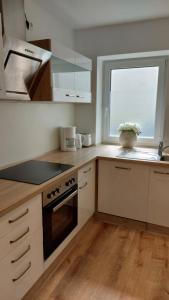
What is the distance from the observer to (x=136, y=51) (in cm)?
261

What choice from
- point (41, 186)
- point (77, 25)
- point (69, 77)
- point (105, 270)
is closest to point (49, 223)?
point (41, 186)

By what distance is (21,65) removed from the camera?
1.61 metres

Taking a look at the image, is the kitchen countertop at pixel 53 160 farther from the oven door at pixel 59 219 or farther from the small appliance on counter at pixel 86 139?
the oven door at pixel 59 219

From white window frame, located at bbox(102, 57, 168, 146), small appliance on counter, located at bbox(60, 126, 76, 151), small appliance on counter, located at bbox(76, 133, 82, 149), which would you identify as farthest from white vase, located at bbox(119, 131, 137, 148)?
small appliance on counter, located at bbox(60, 126, 76, 151)

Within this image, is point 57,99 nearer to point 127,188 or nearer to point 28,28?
point 28,28

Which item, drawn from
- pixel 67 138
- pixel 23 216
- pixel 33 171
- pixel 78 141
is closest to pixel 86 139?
pixel 78 141

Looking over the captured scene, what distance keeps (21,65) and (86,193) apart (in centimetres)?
135

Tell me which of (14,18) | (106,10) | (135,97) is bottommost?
(135,97)

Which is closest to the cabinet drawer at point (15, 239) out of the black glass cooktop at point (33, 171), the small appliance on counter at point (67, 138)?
the black glass cooktop at point (33, 171)

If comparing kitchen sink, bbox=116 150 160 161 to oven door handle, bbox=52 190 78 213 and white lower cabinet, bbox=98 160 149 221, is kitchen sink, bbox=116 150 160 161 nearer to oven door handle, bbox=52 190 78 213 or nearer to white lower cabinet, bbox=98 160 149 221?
white lower cabinet, bbox=98 160 149 221

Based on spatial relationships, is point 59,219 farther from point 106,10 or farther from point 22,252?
point 106,10

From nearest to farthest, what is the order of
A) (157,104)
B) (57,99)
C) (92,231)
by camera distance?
(57,99) → (92,231) → (157,104)

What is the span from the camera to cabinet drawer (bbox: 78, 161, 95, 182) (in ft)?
6.97

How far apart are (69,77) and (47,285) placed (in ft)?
6.10
